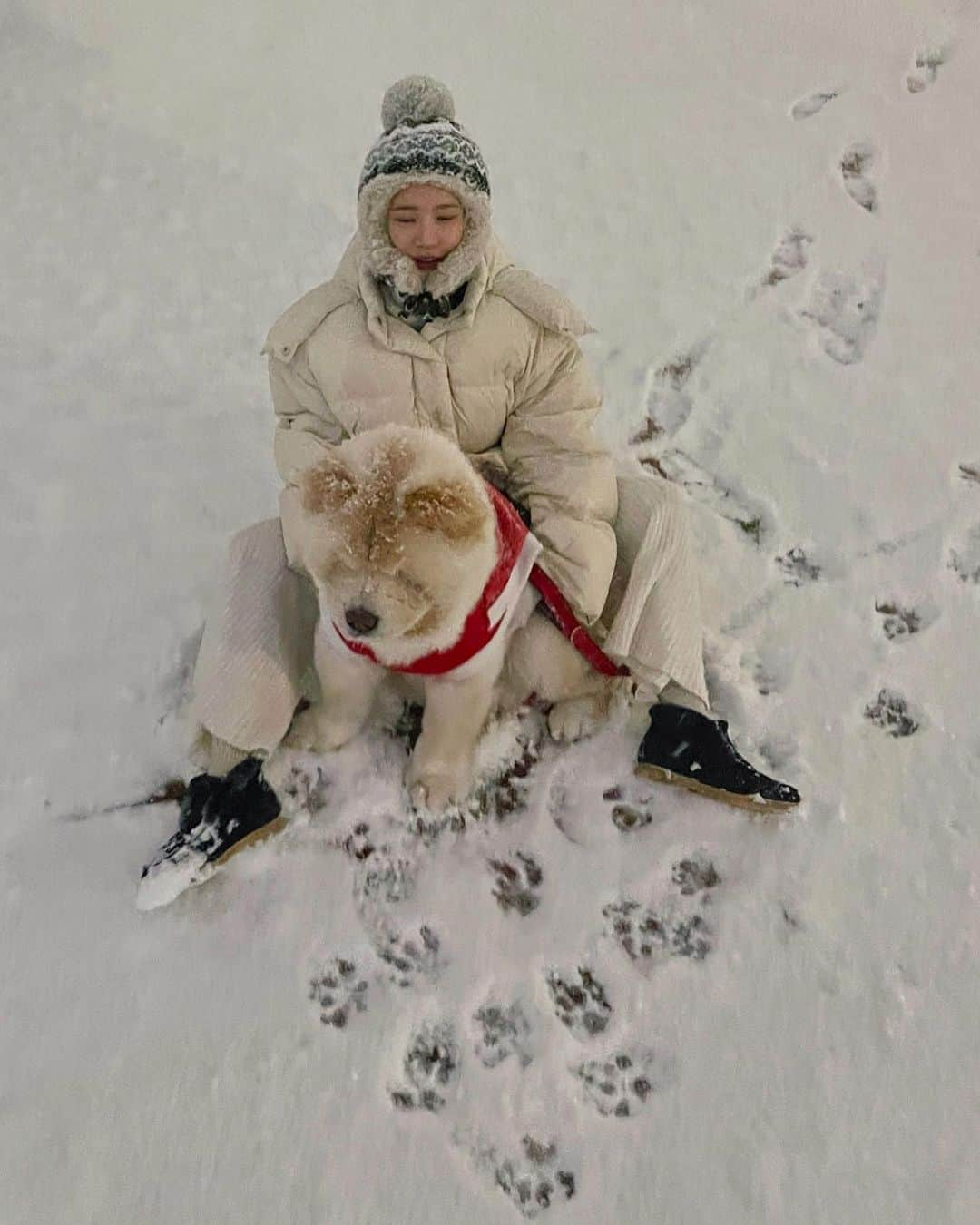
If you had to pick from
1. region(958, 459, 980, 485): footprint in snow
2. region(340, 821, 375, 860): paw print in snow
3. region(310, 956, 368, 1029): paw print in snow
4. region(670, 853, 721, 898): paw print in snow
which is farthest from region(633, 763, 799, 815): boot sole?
region(958, 459, 980, 485): footprint in snow

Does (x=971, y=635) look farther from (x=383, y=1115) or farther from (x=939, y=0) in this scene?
(x=939, y=0)

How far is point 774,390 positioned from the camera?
9.29ft

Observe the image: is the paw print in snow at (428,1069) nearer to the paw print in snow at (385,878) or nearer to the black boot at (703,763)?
the paw print in snow at (385,878)

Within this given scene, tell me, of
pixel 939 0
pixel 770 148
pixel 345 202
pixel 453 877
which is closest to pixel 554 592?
pixel 453 877

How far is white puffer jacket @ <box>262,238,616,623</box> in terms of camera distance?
1.80 meters

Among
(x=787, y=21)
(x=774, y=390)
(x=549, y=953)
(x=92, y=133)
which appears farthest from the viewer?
(x=787, y=21)

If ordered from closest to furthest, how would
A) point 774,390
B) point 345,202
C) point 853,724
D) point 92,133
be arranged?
point 853,724, point 774,390, point 345,202, point 92,133

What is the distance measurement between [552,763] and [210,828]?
72cm

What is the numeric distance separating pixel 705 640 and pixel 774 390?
1.03 metres

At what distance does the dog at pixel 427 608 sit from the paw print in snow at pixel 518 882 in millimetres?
171

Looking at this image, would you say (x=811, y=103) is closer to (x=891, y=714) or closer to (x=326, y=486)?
(x=891, y=714)

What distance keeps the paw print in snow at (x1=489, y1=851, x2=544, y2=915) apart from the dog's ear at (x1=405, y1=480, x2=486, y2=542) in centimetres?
80

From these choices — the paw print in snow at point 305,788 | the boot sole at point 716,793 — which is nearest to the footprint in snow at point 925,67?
the boot sole at point 716,793

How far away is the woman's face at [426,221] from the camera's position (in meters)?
1.62
